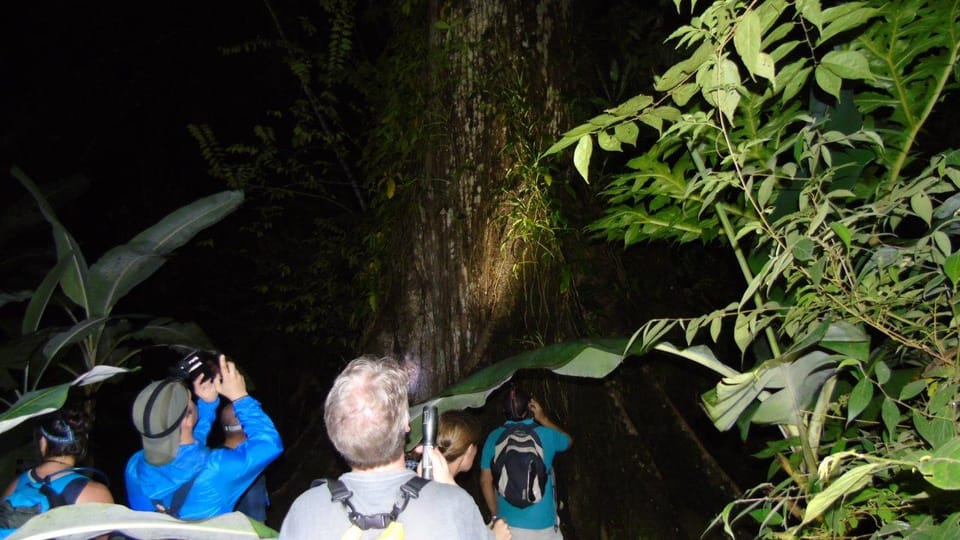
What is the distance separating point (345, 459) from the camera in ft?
5.64

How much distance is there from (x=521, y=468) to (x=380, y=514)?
6.12 feet

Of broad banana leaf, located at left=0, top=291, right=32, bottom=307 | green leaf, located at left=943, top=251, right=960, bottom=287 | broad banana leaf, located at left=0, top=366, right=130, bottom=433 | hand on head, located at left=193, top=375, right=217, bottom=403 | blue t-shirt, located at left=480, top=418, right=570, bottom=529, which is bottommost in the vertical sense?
blue t-shirt, located at left=480, top=418, right=570, bottom=529

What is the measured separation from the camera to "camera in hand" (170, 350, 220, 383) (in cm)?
265

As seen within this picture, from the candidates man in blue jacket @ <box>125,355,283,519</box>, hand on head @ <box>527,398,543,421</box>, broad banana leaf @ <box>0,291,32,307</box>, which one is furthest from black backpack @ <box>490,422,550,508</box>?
broad banana leaf @ <box>0,291,32,307</box>

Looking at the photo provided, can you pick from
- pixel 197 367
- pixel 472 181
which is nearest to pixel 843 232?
pixel 197 367

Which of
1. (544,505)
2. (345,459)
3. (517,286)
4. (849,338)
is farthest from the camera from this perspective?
(517,286)

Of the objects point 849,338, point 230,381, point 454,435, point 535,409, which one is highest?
point 849,338

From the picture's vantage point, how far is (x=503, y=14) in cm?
384

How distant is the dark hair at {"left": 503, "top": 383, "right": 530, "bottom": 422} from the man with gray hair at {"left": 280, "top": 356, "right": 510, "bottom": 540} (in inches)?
73.0

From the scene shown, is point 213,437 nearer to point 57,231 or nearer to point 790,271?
point 57,231

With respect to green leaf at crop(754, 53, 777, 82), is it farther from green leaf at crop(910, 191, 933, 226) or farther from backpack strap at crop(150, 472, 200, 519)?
backpack strap at crop(150, 472, 200, 519)

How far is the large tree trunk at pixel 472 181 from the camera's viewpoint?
3762 mm

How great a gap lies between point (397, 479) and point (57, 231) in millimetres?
2806

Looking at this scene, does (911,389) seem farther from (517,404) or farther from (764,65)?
(517,404)
